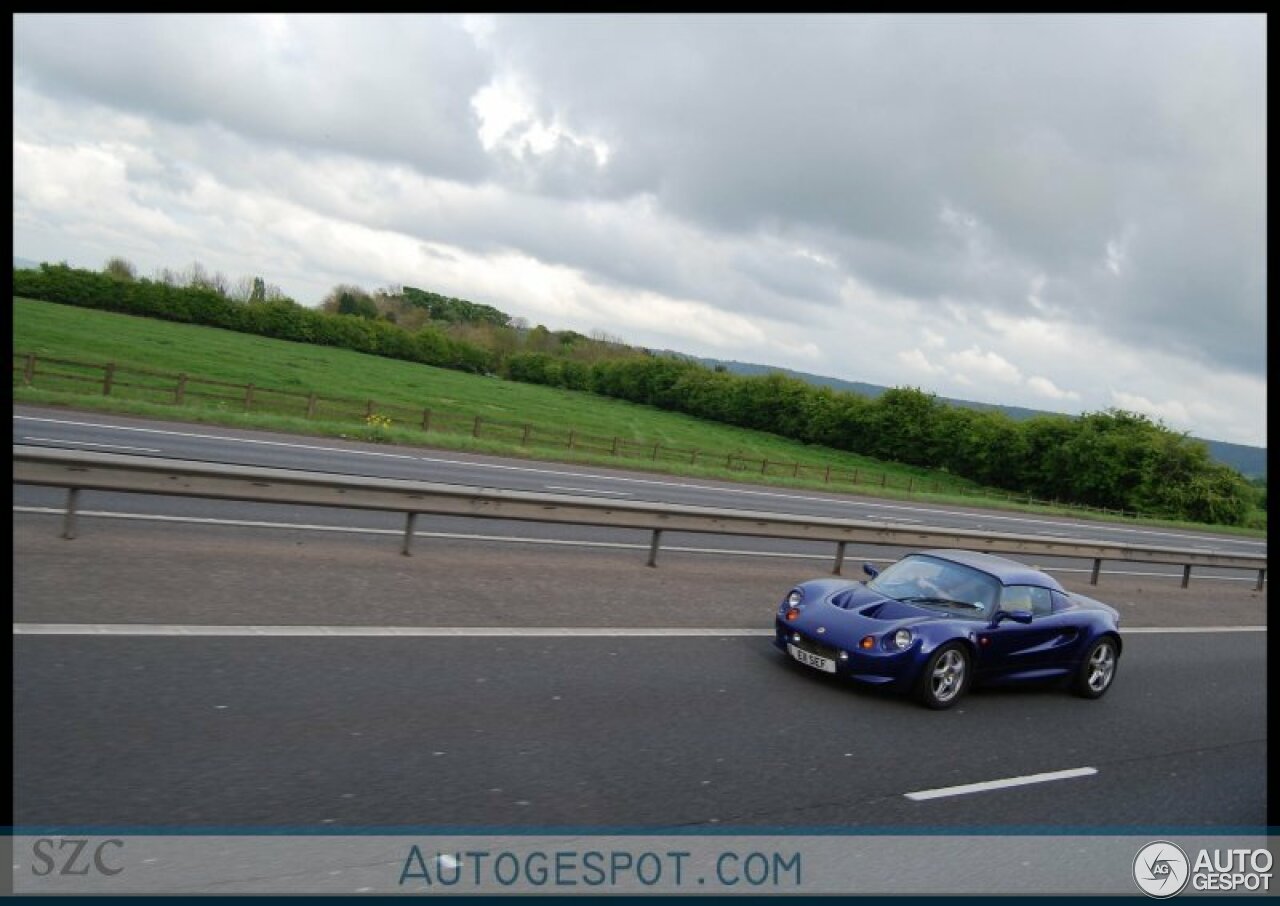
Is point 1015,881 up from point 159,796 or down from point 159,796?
down

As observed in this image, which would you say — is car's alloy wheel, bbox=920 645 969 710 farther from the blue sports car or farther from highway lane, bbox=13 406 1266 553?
highway lane, bbox=13 406 1266 553

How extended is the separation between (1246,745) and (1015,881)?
4.85 meters

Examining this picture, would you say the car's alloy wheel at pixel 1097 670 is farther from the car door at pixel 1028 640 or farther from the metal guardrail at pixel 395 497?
the metal guardrail at pixel 395 497

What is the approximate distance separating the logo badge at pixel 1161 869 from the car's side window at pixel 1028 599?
336cm

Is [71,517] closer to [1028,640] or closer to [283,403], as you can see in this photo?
[1028,640]

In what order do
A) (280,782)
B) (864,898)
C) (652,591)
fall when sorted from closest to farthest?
(864,898)
(280,782)
(652,591)

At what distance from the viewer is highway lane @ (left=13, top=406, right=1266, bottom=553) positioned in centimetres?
1850

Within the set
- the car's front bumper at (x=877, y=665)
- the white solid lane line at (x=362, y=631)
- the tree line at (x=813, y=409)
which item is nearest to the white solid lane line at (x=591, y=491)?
the white solid lane line at (x=362, y=631)

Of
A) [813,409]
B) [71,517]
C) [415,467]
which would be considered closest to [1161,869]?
[71,517]

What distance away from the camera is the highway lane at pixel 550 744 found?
520 centimetres

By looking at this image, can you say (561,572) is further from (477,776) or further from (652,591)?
(477,776)

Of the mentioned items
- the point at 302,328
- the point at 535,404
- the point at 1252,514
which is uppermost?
the point at 302,328

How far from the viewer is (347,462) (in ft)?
68.2

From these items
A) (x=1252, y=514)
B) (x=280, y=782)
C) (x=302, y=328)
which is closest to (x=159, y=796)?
(x=280, y=782)
